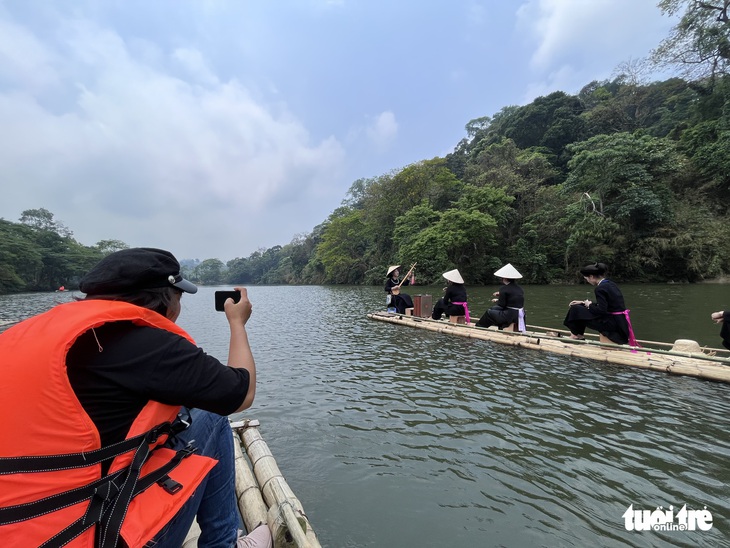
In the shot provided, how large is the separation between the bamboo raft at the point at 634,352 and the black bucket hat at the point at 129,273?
7.76m

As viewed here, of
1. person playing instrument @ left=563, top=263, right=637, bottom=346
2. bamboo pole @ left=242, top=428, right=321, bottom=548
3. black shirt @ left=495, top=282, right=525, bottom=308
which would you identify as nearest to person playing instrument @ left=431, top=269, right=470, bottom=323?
black shirt @ left=495, top=282, right=525, bottom=308

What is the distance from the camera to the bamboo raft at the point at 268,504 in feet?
7.50

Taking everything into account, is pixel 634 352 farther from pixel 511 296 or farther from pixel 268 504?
pixel 268 504

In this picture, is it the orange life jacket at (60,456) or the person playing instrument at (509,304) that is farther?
the person playing instrument at (509,304)

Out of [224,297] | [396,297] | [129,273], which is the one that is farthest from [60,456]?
[396,297]

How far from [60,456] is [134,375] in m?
0.34

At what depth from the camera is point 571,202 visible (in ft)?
100

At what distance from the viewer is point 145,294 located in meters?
1.81

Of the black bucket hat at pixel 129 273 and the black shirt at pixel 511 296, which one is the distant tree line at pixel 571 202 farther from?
the black bucket hat at pixel 129 273

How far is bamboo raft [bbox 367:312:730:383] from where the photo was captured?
5902 mm

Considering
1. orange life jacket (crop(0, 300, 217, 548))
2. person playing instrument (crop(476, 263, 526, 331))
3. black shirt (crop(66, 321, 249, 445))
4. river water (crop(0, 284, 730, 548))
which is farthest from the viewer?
person playing instrument (crop(476, 263, 526, 331))

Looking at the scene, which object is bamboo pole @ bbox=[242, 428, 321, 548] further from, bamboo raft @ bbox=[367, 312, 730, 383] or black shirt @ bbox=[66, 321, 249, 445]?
bamboo raft @ bbox=[367, 312, 730, 383]

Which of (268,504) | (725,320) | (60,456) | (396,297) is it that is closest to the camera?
(60,456)

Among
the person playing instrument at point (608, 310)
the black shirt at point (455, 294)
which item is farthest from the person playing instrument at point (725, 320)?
the black shirt at point (455, 294)
